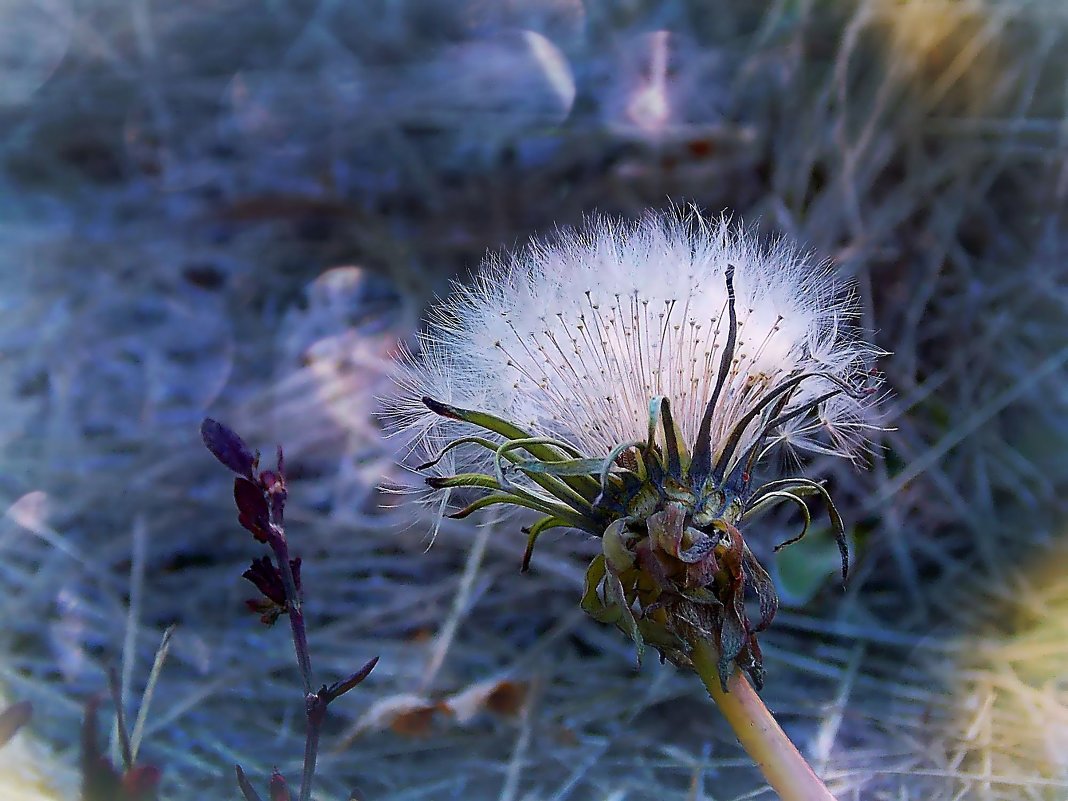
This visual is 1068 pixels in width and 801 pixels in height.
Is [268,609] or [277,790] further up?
[268,609]

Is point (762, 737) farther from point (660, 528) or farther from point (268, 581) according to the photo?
point (268, 581)

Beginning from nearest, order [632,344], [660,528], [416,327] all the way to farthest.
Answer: [660,528] < [632,344] < [416,327]

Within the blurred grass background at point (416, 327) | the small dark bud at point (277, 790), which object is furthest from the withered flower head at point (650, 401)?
the blurred grass background at point (416, 327)

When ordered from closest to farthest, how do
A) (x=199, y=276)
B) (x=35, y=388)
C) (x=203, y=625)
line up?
(x=203, y=625), (x=35, y=388), (x=199, y=276)

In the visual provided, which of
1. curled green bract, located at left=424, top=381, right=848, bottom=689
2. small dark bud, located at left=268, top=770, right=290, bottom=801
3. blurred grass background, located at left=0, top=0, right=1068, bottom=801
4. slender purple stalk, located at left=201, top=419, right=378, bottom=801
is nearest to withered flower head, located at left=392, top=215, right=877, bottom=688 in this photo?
curled green bract, located at left=424, top=381, right=848, bottom=689

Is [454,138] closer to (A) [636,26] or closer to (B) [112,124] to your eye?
(A) [636,26]

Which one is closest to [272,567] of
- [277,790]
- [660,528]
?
[277,790]

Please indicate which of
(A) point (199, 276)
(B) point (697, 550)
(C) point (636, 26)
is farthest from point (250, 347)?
(B) point (697, 550)
